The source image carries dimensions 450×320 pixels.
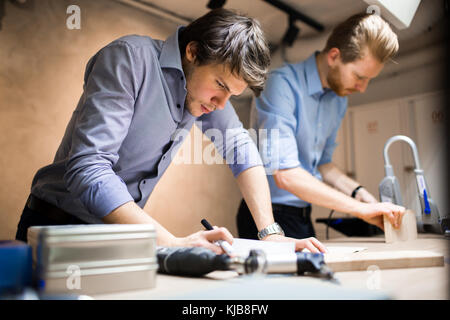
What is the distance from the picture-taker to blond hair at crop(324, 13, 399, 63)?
5.27 ft

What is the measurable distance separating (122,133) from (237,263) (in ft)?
1.60

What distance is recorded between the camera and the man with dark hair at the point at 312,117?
1495 millimetres

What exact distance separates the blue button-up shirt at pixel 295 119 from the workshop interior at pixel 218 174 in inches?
7.7

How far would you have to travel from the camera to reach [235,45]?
1016 millimetres

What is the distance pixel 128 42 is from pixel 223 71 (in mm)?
284

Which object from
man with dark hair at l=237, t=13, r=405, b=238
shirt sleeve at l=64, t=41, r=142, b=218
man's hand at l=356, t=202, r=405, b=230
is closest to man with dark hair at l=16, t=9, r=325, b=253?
shirt sleeve at l=64, t=41, r=142, b=218

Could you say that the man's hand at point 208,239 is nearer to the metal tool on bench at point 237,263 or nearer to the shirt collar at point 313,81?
the metal tool on bench at point 237,263

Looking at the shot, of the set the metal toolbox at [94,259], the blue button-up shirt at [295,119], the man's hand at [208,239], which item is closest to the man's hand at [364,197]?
the blue button-up shirt at [295,119]

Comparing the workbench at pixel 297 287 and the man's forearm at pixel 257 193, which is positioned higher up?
the man's forearm at pixel 257 193

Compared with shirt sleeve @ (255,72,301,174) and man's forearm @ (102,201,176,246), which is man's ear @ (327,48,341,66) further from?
man's forearm @ (102,201,176,246)

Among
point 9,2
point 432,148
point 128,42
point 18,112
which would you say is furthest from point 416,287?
point 432,148

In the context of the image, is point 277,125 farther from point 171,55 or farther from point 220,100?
point 171,55

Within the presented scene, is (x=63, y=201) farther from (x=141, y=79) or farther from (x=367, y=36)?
(x=367, y=36)

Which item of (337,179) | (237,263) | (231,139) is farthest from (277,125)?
(237,263)
